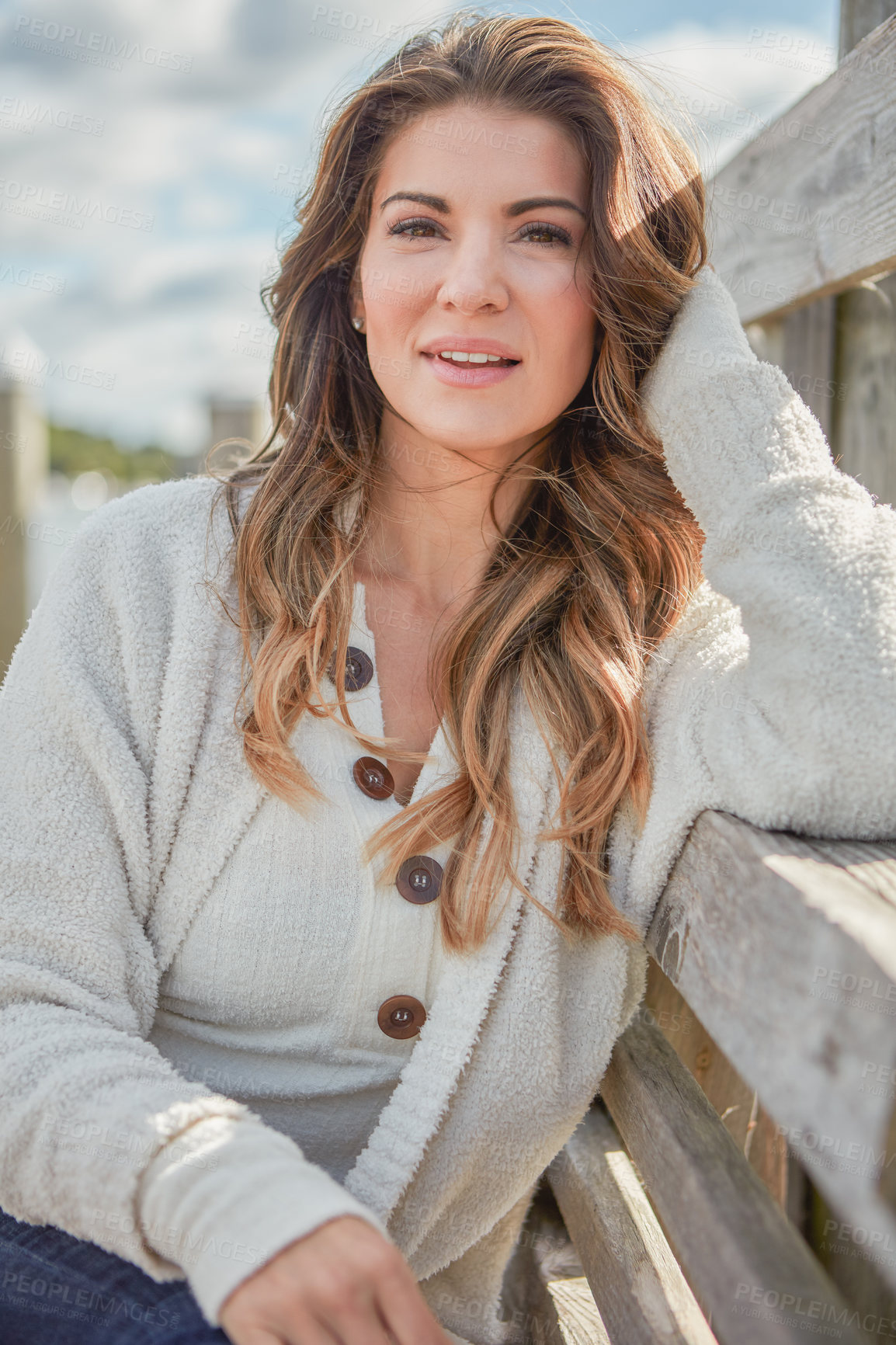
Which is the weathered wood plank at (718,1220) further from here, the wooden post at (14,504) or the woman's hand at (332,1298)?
the wooden post at (14,504)

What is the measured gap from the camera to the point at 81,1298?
1.00m

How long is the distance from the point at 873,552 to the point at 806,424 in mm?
240

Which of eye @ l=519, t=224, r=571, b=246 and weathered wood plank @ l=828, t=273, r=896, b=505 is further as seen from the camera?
weathered wood plank @ l=828, t=273, r=896, b=505

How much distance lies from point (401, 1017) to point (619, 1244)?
1.23ft

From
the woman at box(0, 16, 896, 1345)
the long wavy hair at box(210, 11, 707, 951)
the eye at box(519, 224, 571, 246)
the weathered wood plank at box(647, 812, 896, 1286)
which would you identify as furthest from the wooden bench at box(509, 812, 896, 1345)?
the eye at box(519, 224, 571, 246)

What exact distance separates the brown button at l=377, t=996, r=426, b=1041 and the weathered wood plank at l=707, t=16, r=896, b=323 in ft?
3.84

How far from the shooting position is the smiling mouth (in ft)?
4.81

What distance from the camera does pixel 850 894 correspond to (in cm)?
72

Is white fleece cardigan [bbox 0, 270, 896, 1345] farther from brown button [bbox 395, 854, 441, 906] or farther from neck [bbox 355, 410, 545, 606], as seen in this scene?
neck [bbox 355, 410, 545, 606]

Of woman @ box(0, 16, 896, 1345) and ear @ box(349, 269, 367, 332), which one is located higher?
ear @ box(349, 269, 367, 332)

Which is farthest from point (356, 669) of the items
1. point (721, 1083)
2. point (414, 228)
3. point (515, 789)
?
point (721, 1083)

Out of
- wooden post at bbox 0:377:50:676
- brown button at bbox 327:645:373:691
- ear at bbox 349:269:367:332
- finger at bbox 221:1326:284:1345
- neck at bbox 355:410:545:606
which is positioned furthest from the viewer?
wooden post at bbox 0:377:50:676

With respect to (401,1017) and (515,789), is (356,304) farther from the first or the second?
(401,1017)

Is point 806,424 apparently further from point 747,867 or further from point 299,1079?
point 299,1079
